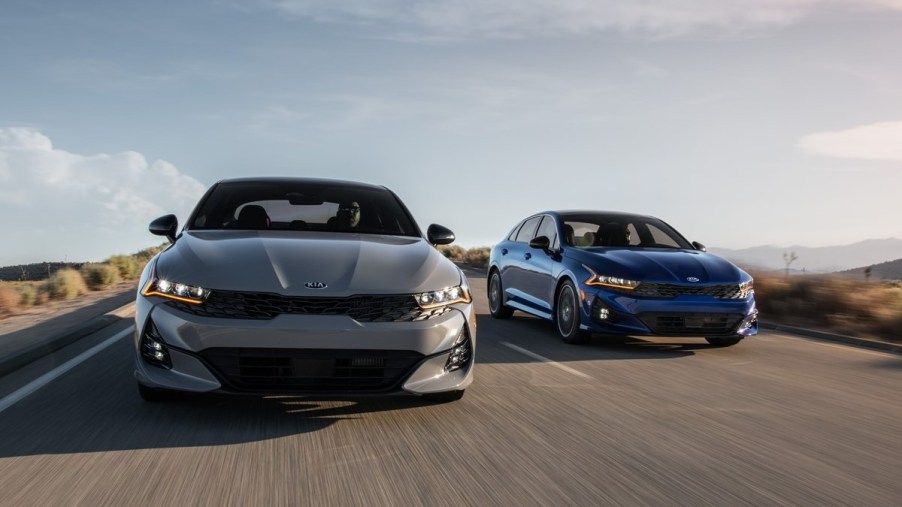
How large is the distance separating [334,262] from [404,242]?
1072mm

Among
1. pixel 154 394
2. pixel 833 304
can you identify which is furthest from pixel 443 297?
pixel 833 304

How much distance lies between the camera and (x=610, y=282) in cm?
946

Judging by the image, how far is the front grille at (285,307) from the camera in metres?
5.16

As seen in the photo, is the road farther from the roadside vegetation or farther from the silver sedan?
the roadside vegetation

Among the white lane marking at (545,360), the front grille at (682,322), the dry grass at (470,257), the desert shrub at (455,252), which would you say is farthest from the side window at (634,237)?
the desert shrub at (455,252)

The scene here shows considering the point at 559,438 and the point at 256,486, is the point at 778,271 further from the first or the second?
the point at 256,486

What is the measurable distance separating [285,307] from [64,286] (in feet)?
47.6

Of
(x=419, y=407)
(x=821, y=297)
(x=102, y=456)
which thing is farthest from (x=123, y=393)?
(x=821, y=297)

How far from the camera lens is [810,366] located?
891 centimetres

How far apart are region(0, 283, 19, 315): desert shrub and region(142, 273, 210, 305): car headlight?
9404 millimetres

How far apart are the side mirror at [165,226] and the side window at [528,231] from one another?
615 cm

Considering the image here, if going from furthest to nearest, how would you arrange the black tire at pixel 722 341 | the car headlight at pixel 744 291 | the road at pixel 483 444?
the black tire at pixel 722 341
the car headlight at pixel 744 291
the road at pixel 483 444

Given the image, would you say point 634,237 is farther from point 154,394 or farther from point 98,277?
point 98,277

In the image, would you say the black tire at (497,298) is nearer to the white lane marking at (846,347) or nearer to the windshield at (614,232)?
the windshield at (614,232)
